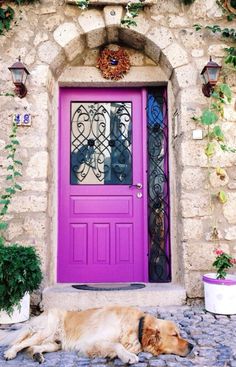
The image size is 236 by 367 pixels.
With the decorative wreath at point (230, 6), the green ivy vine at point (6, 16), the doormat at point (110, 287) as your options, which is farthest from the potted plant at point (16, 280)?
the decorative wreath at point (230, 6)

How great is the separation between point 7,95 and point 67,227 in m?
1.55

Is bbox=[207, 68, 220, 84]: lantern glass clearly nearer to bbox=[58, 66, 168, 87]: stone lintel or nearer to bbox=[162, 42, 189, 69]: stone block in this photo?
bbox=[162, 42, 189, 69]: stone block

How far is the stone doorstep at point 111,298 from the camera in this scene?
11.1ft

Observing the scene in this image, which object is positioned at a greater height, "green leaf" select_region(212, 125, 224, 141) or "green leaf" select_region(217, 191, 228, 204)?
"green leaf" select_region(212, 125, 224, 141)

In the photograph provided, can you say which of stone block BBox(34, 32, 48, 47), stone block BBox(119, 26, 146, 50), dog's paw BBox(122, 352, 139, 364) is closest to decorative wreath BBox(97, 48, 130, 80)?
stone block BBox(119, 26, 146, 50)

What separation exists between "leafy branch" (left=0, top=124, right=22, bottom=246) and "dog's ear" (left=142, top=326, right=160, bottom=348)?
1.67 m

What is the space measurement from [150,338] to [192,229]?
1.52 metres

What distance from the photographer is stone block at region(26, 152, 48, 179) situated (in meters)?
3.55

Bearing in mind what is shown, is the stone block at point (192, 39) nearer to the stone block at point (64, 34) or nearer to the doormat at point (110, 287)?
the stone block at point (64, 34)

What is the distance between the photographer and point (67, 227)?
3.99 meters

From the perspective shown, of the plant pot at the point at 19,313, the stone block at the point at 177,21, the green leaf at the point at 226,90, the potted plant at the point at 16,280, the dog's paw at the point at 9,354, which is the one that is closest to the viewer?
the dog's paw at the point at 9,354

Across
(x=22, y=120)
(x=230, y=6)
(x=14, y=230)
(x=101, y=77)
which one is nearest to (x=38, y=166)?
(x=22, y=120)

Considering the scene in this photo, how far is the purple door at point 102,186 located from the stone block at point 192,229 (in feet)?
1.93

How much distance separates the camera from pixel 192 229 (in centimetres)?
354
